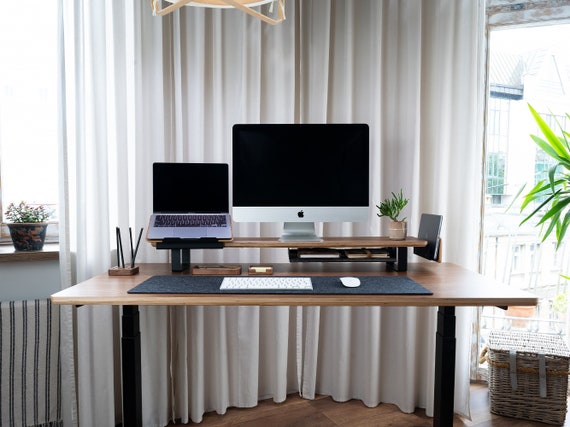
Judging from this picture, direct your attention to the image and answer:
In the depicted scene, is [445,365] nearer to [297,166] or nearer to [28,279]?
[297,166]

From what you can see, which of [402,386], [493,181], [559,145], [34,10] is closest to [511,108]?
[493,181]

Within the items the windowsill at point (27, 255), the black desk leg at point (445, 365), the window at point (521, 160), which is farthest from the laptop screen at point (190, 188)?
the window at point (521, 160)

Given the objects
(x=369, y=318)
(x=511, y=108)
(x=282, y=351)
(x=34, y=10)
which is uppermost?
(x=34, y=10)

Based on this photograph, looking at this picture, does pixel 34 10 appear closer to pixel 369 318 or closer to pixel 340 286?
pixel 340 286

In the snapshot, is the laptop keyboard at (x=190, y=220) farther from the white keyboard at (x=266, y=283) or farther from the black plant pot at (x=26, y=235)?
the black plant pot at (x=26, y=235)

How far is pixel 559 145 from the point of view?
2133 mm

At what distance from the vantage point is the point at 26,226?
208 centimetres

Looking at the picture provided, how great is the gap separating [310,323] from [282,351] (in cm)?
21

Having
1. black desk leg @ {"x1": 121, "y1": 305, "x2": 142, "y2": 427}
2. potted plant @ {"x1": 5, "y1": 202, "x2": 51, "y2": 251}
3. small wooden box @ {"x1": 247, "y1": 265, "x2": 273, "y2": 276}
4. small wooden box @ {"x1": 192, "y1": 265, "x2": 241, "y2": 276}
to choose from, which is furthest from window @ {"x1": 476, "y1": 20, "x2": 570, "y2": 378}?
potted plant @ {"x1": 5, "y1": 202, "x2": 51, "y2": 251}

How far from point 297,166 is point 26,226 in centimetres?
128

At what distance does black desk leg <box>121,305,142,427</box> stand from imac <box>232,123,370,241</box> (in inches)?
24.1

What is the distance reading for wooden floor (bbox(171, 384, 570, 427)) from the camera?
2.25 metres

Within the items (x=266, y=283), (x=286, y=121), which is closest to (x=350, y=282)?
(x=266, y=283)

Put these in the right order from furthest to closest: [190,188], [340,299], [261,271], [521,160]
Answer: [521,160] → [190,188] → [261,271] → [340,299]
